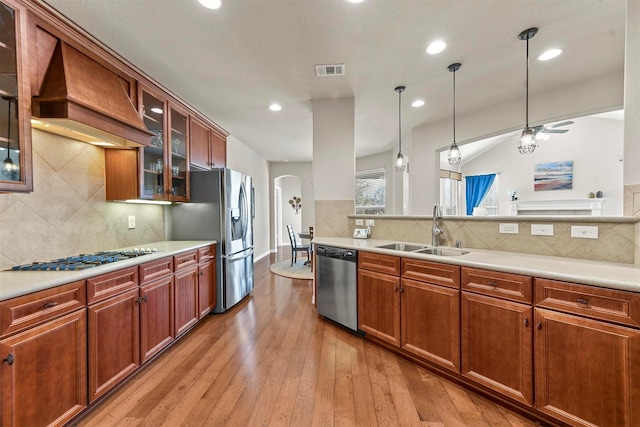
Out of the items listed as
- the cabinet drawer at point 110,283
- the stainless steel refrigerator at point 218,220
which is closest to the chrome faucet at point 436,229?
the stainless steel refrigerator at point 218,220

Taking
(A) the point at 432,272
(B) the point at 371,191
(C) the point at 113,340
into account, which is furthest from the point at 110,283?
(B) the point at 371,191

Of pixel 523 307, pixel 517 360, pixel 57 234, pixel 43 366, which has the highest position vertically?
pixel 57 234

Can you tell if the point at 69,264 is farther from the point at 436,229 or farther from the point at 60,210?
the point at 436,229

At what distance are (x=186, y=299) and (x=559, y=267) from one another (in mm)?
3026

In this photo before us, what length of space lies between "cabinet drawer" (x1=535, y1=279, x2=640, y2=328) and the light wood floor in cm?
76

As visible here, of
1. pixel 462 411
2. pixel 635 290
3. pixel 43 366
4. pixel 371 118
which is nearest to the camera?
pixel 635 290

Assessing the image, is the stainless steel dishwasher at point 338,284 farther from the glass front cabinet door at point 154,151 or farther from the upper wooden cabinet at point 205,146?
the upper wooden cabinet at point 205,146

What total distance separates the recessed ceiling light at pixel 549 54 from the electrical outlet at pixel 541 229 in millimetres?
1748

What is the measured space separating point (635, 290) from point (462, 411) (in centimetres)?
113

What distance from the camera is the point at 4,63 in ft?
4.83

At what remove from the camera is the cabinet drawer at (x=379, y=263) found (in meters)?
2.18

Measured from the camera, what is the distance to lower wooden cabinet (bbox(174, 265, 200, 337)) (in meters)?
2.44

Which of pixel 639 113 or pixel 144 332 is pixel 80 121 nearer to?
pixel 144 332

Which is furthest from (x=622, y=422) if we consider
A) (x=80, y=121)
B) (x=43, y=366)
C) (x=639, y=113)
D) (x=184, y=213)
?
(x=184, y=213)
